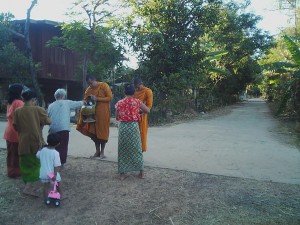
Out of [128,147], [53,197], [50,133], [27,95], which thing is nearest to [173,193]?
[128,147]

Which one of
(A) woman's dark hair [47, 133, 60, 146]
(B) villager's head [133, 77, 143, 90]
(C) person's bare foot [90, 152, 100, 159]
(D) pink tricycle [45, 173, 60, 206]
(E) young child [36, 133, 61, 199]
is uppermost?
(B) villager's head [133, 77, 143, 90]

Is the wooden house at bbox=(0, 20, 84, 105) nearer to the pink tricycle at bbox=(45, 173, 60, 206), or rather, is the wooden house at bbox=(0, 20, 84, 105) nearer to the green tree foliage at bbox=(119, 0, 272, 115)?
the green tree foliage at bbox=(119, 0, 272, 115)

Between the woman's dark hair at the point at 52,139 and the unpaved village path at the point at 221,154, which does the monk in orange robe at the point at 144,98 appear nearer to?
the unpaved village path at the point at 221,154

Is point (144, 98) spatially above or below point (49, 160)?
above

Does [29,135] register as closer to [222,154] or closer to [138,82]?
[138,82]

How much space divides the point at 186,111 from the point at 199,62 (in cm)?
345

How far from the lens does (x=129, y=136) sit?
4801 mm

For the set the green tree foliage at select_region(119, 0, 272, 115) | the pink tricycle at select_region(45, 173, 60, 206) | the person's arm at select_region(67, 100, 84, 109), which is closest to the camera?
the pink tricycle at select_region(45, 173, 60, 206)

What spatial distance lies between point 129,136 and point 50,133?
1.25m

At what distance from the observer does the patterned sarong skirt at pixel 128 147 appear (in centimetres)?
480

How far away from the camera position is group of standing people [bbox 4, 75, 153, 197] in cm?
420

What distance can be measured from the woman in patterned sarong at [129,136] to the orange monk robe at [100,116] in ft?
3.69

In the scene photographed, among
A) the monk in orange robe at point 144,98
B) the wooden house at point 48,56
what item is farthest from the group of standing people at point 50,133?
the wooden house at point 48,56

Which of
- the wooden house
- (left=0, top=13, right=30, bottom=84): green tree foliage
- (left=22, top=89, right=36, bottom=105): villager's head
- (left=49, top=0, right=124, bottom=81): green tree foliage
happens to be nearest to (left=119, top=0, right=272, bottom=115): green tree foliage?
(left=49, top=0, right=124, bottom=81): green tree foliage
